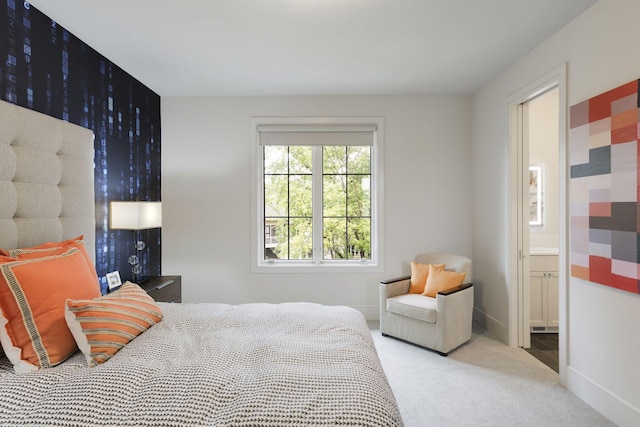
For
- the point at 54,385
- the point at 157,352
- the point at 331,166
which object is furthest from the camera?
the point at 331,166

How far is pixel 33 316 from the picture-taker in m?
1.56

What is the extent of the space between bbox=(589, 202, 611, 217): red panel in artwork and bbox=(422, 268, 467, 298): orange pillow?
4.58 ft

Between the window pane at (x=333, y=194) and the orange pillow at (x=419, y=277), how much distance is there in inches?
43.3

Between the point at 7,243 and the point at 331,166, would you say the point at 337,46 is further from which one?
the point at 7,243

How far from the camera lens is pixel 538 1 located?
2291 millimetres

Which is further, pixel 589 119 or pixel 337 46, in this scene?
pixel 337 46

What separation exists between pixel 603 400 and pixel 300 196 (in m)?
3.21

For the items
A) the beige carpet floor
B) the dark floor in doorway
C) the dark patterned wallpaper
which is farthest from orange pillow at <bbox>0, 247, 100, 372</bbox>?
the dark floor in doorway

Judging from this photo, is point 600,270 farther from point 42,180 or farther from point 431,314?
point 42,180

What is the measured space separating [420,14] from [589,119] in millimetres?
1306

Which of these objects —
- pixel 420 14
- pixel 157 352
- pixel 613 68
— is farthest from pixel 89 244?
pixel 613 68

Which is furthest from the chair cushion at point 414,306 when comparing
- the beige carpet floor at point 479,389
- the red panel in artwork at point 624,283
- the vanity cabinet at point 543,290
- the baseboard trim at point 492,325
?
the red panel in artwork at point 624,283

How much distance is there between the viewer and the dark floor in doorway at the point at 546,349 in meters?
3.10

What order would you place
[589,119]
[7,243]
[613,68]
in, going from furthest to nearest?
[589,119] < [613,68] < [7,243]
